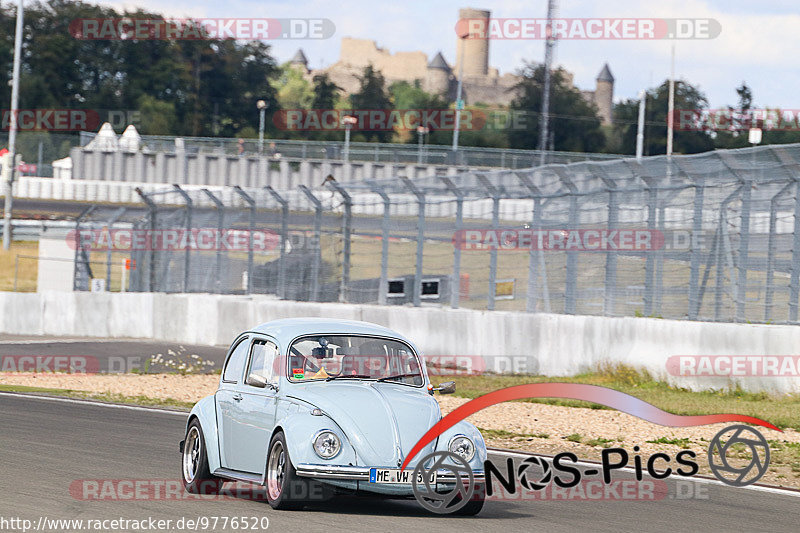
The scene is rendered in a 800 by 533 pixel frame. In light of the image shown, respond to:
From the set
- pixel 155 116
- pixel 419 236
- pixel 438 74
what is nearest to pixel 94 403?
pixel 419 236

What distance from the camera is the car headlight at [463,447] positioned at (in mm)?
8266

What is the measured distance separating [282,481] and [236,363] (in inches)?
62.3

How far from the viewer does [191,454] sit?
31.8 ft

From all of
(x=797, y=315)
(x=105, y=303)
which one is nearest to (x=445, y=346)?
(x=797, y=315)

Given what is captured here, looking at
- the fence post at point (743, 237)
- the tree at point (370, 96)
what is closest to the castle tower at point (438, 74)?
the tree at point (370, 96)

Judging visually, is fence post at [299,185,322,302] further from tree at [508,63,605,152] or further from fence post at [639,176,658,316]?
tree at [508,63,605,152]

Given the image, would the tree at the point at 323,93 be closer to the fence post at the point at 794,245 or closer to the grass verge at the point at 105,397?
the grass verge at the point at 105,397

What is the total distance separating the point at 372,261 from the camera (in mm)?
25266

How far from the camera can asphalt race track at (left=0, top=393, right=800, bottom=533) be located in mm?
8219

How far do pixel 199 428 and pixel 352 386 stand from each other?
148 cm

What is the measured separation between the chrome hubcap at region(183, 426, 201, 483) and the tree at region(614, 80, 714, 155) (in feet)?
251

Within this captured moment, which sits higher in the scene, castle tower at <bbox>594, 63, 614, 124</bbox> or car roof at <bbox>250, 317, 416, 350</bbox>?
castle tower at <bbox>594, 63, 614, 124</bbox>

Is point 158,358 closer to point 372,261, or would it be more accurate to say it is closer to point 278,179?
point 372,261

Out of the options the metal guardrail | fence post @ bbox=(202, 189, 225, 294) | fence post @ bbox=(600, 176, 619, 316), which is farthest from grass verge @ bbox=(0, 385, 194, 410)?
the metal guardrail
